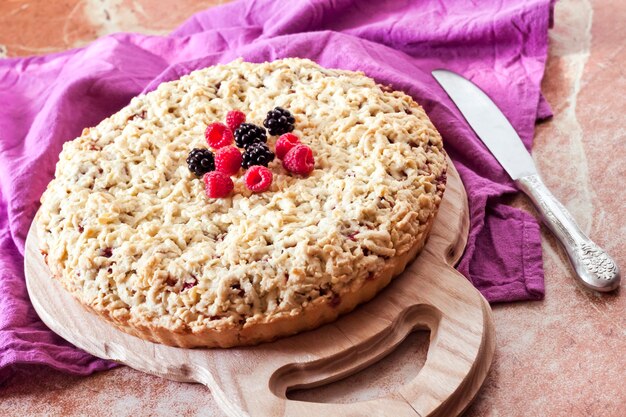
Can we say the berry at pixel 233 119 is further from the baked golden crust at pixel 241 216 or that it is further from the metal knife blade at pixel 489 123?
the metal knife blade at pixel 489 123

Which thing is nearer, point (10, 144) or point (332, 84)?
point (332, 84)

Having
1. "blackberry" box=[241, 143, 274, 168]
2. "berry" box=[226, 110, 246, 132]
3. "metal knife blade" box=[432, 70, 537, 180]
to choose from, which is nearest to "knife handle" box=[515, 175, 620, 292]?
"metal knife blade" box=[432, 70, 537, 180]

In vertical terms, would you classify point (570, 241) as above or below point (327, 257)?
below

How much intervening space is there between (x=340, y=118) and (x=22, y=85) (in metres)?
1.65

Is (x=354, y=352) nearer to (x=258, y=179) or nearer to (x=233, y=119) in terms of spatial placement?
(x=258, y=179)

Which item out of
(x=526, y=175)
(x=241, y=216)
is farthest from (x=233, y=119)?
(x=526, y=175)

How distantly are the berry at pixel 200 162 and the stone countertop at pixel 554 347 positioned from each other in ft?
2.04

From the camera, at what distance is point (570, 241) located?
2.37 m

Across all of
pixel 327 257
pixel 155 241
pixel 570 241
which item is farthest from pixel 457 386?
pixel 155 241

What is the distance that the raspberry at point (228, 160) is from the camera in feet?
7.93

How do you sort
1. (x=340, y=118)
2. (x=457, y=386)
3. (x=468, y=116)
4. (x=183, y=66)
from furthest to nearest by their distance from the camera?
(x=183, y=66) → (x=468, y=116) → (x=340, y=118) → (x=457, y=386)

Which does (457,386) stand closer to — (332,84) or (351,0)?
(332,84)

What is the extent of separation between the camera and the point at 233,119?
2.57 m

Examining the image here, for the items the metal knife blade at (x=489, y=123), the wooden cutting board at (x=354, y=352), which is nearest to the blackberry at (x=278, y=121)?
the wooden cutting board at (x=354, y=352)
